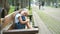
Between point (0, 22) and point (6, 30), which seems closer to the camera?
point (0, 22)

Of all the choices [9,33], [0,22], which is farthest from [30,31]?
[0,22]

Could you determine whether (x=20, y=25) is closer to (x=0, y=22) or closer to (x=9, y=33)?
(x=9, y=33)

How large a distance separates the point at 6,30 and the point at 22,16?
1601 mm

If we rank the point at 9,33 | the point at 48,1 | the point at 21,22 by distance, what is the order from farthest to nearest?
the point at 48,1 < the point at 21,22 < the point at 9,33

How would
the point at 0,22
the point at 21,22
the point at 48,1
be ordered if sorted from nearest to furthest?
the point at 0,22 → the point at 21,22 → the point at 48,1

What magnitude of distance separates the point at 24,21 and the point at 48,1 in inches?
2782

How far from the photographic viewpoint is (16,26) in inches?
205

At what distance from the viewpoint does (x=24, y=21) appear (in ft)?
16.6

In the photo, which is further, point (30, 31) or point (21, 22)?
point (21, 22)

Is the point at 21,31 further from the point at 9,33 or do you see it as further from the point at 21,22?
the point at 21,22

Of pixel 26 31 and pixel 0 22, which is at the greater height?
pixel 0 22

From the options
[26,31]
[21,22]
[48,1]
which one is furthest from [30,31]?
[48,1]

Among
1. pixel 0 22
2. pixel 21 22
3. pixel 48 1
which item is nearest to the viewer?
pixel 0 22

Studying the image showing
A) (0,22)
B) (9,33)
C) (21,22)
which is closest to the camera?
(0,22)
